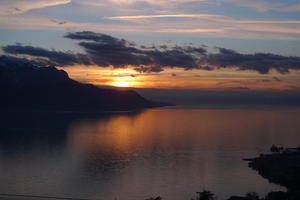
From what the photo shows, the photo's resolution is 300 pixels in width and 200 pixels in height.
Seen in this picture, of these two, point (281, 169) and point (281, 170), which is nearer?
point (281, 170)

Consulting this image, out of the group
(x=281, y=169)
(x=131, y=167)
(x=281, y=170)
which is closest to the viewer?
(x=281, y=170)

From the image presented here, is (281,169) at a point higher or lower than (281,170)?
higher

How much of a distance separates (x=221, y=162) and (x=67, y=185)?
18989mm

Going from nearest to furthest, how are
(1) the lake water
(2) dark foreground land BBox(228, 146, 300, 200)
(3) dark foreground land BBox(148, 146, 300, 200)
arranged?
(3) dark foreground land BBox(148, 146, 300, 200), (2) dark foreground land BBox(228, 146, 300, 200), (1) the lake water

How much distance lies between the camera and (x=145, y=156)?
49500mm

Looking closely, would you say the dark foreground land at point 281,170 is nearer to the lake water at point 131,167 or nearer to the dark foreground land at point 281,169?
the dark foreground land at point 281,169

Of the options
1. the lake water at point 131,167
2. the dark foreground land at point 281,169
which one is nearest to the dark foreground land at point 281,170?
the dark foreground land at point 281,169

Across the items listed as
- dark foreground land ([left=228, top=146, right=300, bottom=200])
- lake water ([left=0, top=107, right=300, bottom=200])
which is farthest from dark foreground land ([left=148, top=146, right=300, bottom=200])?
lake water ([left=0, top=107, right=300, bottom=200])

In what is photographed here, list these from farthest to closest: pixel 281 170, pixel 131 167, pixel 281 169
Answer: pixel 131 167 < pixel 281 169 < pixel 281 170

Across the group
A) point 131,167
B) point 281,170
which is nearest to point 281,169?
point 281,170

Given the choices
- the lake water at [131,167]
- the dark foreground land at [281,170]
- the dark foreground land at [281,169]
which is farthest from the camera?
the lake water at [131,167]

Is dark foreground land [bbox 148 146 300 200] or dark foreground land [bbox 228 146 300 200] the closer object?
dark foreground land [bbox 148 146 300 200]

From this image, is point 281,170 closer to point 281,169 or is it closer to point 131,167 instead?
point 281,169

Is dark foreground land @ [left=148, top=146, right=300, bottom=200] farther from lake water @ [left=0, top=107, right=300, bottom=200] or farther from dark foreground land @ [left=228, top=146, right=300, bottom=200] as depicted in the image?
lake water @ [left=0, top=107, right=300, bottom=200]
